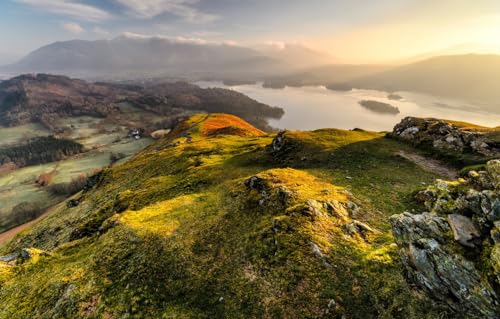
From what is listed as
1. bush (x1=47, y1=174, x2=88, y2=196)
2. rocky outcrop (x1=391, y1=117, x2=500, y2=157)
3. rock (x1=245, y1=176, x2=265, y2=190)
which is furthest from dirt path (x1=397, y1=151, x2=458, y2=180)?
bush (x1=47, y1=174, x2=88, y2=196)

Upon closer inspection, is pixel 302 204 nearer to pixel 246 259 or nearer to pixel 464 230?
pixel 246 259

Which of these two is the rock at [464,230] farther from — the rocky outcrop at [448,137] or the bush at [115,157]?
the bush at [115,157]

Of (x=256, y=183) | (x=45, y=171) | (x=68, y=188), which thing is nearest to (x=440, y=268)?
(x=256, y=183)

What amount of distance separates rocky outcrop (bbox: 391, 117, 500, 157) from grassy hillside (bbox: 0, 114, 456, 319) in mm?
8627

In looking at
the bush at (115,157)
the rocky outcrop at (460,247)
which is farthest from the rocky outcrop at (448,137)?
the bush at (115,157)

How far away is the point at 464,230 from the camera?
39.9 ft

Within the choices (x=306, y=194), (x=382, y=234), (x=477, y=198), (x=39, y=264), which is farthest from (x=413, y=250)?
(x=39, y=264)

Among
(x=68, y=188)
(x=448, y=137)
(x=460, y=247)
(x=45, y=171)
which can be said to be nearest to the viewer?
(x=460, y=247)

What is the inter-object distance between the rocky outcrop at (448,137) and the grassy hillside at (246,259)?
A: 28.3 feet

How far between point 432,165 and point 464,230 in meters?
26.7

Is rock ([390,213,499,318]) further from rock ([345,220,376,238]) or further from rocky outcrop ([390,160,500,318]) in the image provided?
rock ([345,220,376,238])

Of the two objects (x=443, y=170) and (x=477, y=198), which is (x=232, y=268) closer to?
(x=477, y=198)

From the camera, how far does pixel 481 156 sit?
32562mm

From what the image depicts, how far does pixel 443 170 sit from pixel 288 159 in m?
20.1
